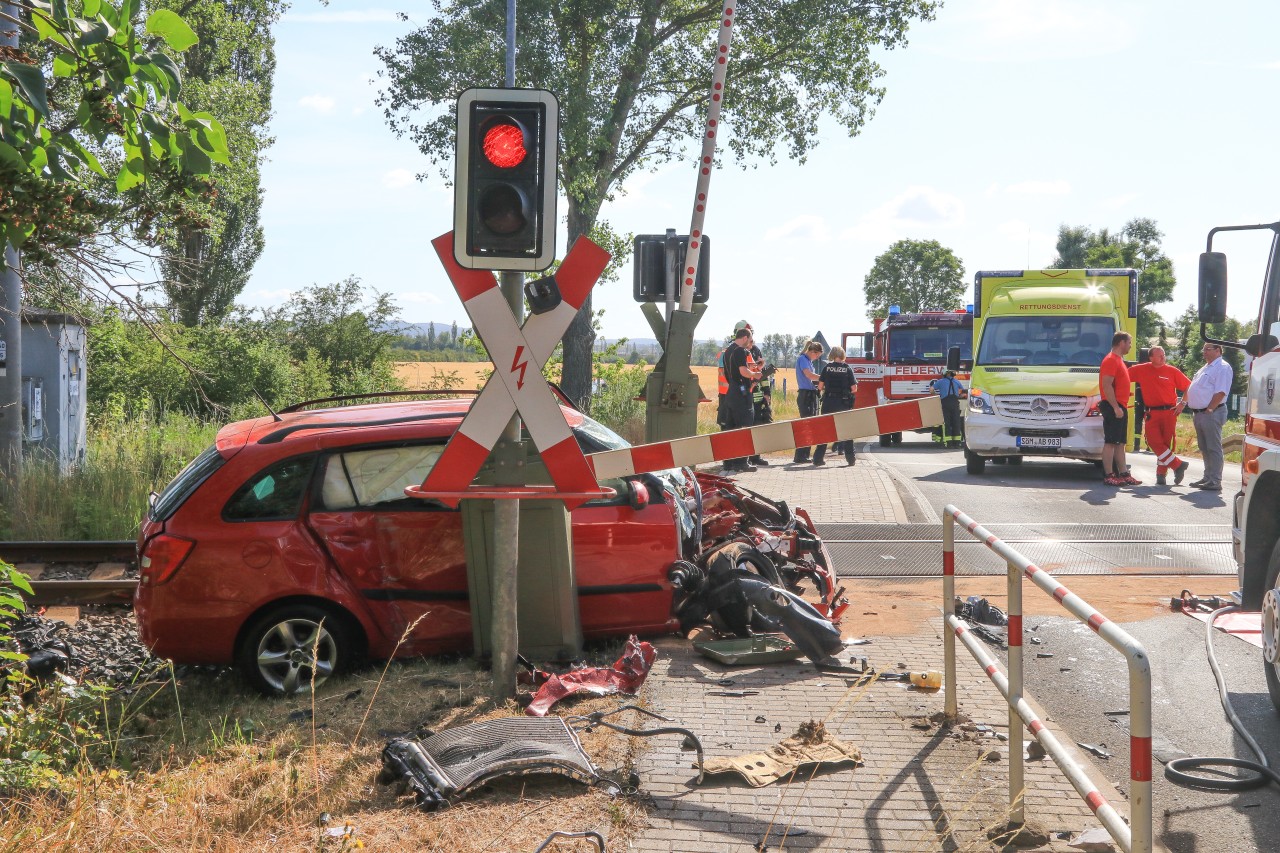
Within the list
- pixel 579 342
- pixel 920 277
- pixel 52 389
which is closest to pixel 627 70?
pixel 579 342

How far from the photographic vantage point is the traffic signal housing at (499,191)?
18.3 feet

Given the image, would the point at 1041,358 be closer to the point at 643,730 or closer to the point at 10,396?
the point at 10,396

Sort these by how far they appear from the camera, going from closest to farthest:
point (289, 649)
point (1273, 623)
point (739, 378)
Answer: point (1273, 623), point (289, 649), point (739, 378)

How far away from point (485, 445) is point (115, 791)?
2.09 meters

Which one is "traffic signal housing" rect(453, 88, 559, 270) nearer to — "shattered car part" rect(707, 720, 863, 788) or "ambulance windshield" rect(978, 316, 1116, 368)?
"shattered car part" rect(707, 720, 863, 788)

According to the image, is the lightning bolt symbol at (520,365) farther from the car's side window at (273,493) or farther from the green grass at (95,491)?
the green grass at (95,491)

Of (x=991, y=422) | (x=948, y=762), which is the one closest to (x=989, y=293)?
(x=991, y=422)

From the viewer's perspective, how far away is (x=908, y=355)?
1079 inches

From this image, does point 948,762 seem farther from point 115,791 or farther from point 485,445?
point 115,791

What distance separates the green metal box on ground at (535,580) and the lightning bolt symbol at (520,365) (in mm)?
1133

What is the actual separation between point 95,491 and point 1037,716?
35.9 ft

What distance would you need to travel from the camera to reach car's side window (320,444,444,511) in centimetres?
690

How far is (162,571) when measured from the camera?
657 cm

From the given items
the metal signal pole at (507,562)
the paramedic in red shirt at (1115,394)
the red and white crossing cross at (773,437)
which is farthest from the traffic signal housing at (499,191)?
the paramedic in red shirt at (1115,394)
